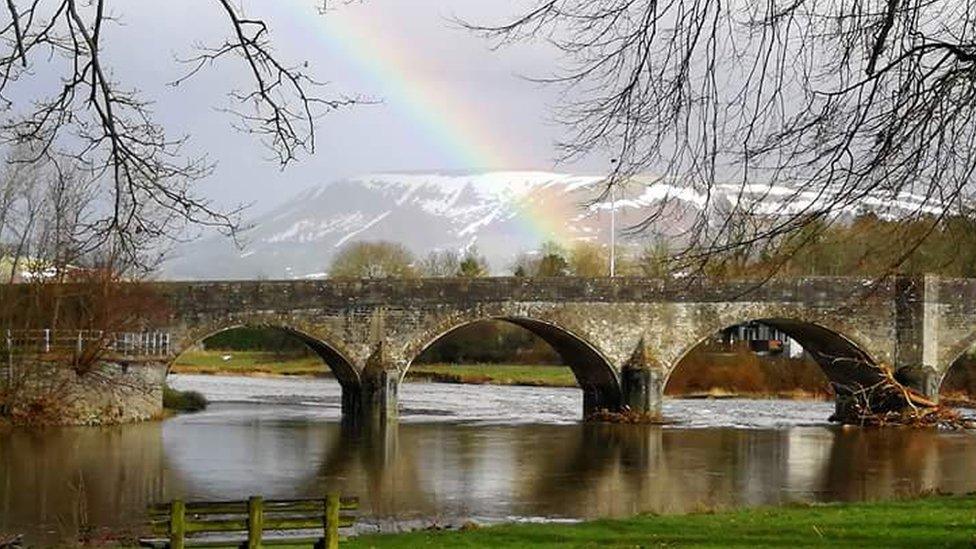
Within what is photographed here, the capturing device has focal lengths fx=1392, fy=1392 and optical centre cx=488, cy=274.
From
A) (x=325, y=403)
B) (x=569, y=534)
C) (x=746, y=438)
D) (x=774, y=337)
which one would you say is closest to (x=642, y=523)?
(x=569, y=534)

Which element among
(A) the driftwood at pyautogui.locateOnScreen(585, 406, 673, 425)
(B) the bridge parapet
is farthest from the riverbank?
(A) the driftwood at pyautogui.locateOnScreen(585, 406, 673, 425)

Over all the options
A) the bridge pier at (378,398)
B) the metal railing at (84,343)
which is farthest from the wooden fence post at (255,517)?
the bridge pier at (378,398)

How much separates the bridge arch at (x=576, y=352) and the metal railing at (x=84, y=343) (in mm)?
6842

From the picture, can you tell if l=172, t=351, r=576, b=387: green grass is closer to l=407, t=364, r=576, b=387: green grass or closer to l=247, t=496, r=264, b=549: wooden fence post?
l=407, t=364, r=576, b=387: green grass

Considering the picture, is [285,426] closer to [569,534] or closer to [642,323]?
[642,323]

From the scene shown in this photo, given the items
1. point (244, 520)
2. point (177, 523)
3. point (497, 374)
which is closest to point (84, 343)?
point (244, 520)

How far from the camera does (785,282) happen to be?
129 feet

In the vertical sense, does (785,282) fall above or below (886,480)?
above

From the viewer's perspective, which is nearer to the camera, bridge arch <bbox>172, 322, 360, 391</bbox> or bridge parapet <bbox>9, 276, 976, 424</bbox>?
bridge arch <bbox>172, 322, 360, 391</bbox>

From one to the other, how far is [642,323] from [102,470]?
19284 mm

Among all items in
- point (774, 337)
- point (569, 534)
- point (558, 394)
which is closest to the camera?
point (569, 534)

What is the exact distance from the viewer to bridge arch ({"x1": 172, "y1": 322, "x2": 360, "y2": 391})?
3581 centimetres

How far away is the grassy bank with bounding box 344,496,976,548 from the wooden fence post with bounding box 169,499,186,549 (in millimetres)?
2793

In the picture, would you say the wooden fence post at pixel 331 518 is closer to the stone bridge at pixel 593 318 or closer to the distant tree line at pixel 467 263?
the stone bridge at pixel 593 318
